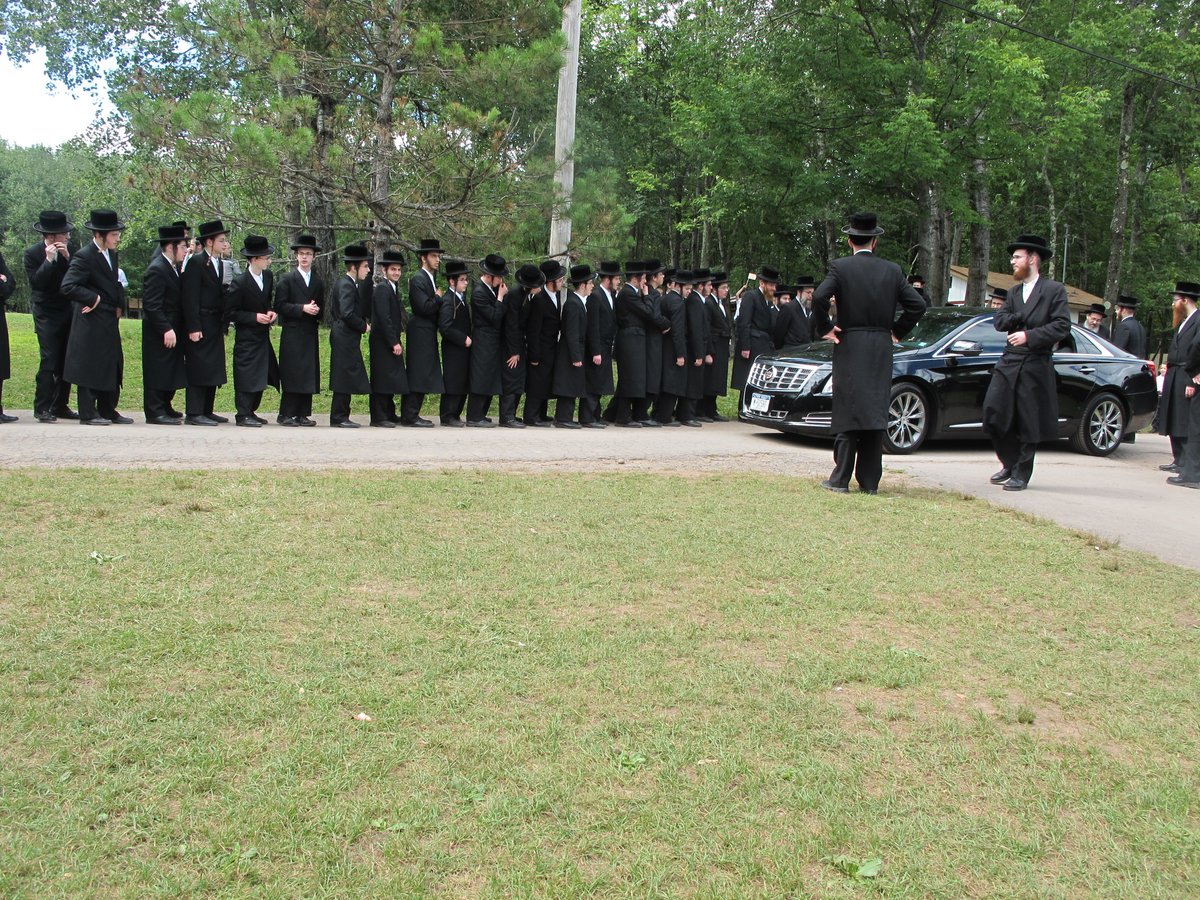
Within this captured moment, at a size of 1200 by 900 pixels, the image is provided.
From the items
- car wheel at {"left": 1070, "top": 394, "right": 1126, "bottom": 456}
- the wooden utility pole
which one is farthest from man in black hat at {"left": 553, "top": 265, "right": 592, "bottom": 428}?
car wheel at {"left": 1070, "top": 394, "right": 1126, "bottom": 456}

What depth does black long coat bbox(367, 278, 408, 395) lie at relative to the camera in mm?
13164

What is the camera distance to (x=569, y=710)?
→ 4.14 metres

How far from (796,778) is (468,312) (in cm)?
1072

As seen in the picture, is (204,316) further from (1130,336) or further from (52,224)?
(1130,336)

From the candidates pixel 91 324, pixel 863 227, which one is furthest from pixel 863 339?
pixel 91 324

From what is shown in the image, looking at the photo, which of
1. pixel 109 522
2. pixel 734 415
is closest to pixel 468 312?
pixel 734 415

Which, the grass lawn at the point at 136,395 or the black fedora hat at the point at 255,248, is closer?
the black fedora hat at the point at 255,248

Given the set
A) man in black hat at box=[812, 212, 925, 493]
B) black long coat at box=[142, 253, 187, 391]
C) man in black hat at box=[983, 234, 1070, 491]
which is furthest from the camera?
black long coat at box=[142, 253, 187, 391]

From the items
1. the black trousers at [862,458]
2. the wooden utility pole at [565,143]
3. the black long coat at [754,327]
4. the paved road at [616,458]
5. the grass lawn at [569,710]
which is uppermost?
the wooden utility pole at [565,143]

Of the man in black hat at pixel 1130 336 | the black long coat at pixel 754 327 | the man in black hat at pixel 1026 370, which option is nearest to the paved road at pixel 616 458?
the man in black hat at pixel 1026 370

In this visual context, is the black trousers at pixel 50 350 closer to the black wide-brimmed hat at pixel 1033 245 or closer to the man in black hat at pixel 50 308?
the man in black hat at pixel 50 308

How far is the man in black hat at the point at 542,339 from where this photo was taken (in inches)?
553

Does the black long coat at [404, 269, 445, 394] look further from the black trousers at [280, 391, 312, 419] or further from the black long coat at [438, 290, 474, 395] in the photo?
the black trousers at [280, 391, 312, 419]

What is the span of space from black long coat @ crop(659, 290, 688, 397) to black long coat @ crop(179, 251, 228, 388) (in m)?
5.65
